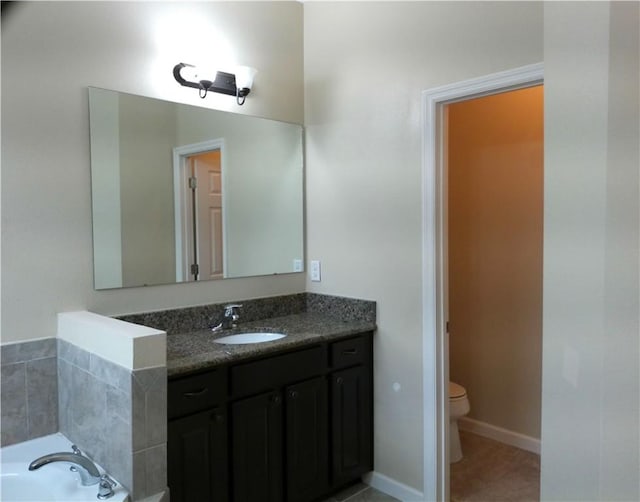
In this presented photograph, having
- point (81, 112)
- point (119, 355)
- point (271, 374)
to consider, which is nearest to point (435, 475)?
point (271, 374)

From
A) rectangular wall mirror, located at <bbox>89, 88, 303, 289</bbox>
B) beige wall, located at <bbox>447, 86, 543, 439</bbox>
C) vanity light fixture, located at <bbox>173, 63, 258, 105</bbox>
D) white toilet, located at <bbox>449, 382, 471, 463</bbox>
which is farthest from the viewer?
beige wall, located at <bbox>447, 86, 543, 439</bbox>

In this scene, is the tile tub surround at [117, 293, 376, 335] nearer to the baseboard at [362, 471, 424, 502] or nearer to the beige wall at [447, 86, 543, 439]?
the baseboard at [362, 471, 424, 502]

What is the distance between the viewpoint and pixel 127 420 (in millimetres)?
1613

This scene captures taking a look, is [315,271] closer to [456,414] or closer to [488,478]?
[456,414]

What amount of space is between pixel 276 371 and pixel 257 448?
0.33m

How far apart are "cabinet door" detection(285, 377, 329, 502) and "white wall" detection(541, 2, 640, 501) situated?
152cm

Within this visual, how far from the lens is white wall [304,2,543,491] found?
2.36m

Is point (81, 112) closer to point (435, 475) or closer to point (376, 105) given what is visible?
point (376, 105)

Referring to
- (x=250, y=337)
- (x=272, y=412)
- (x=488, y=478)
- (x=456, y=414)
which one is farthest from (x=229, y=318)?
(x=488, y=478)

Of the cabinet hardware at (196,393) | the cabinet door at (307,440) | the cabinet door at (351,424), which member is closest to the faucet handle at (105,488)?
the cabinet hardware at (196,393)

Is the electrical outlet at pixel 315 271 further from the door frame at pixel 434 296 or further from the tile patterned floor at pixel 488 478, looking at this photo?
the tile patterned floor at pixel 488 478

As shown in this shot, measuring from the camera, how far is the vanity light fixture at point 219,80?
97.7 inches

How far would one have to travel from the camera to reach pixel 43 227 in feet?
6.63

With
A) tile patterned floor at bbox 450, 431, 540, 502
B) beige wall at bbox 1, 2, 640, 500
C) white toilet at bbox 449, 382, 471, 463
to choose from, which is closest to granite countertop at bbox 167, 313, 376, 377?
beige wall at bbox 1, 2, 640, 500
